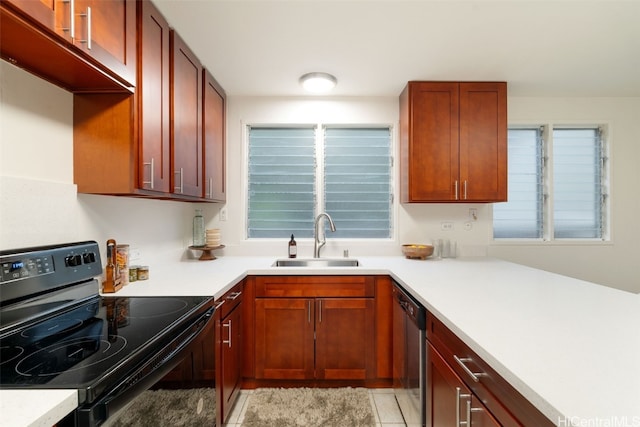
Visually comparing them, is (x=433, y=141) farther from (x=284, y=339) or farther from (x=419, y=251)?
(x=284, y=339)

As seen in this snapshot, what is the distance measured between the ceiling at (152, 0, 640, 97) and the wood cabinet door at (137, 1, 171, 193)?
5.7 inches

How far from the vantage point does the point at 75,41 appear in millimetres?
954

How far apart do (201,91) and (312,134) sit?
3.41 ft

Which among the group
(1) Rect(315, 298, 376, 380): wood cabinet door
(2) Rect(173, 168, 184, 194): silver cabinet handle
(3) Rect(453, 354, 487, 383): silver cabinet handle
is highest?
(2) Rect(173, 168, 184, 194): silver cabinet handle

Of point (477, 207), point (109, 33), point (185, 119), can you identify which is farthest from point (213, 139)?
point (477, 207)

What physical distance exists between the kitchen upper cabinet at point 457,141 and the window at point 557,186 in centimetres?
54

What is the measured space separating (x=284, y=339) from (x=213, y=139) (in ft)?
5.32

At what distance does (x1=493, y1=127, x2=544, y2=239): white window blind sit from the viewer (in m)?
2.69

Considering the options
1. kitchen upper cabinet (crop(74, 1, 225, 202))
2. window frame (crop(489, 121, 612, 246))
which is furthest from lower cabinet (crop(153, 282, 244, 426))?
window frame (crop(489, 121, 612, 246))

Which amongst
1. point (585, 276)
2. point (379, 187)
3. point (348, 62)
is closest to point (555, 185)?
point (585, 276)

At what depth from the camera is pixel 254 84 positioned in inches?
93.6

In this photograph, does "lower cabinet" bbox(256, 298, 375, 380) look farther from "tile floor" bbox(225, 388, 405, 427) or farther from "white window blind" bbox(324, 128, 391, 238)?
"white window blind" bbox(324, 128, 391, 238)

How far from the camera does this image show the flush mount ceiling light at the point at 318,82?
2.16 meters

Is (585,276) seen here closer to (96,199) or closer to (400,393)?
(400,393)
